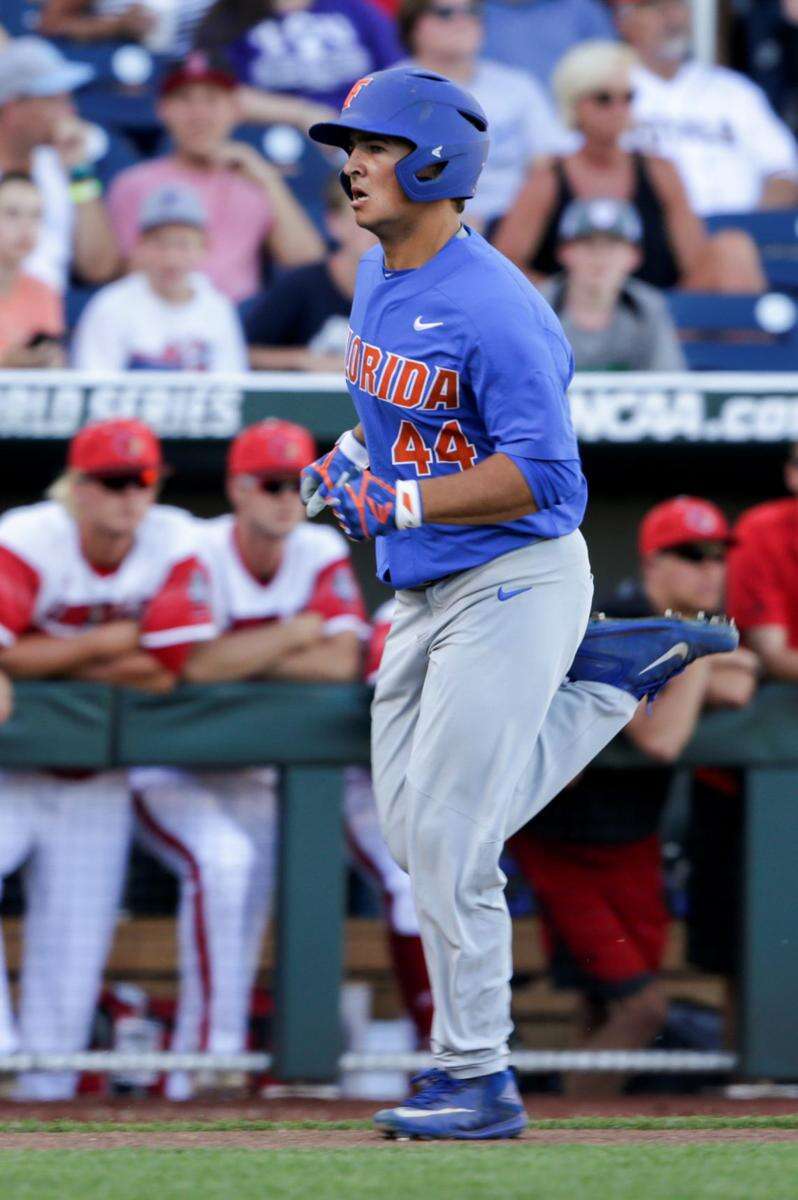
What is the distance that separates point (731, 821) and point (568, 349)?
193 centimetres

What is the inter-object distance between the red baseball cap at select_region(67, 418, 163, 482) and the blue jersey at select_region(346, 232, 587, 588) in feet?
5.48

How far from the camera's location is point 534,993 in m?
4.73

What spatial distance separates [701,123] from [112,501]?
3.88m

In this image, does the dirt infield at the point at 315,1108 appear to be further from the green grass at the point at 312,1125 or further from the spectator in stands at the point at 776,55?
the spectator in stands at the point at 776,55

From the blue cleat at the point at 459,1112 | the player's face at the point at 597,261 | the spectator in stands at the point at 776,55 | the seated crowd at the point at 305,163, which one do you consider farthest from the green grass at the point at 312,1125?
the spectator in stands at the point at 776,55

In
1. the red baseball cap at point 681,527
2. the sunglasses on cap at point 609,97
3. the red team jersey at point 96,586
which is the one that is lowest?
the red team jersey at point 96,586

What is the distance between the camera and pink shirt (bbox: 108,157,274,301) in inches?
271

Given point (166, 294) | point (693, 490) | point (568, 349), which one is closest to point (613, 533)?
point (693, 490)

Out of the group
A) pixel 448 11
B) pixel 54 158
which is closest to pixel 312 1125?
pixel 54 158

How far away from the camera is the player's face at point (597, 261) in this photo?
255 inches

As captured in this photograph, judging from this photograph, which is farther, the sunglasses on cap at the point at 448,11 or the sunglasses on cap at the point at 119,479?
the sunglasses on cap at the point at 448,11

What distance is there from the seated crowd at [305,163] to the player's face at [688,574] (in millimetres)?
1377

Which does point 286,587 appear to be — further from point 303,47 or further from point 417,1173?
point 303,47

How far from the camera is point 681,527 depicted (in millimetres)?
5109
